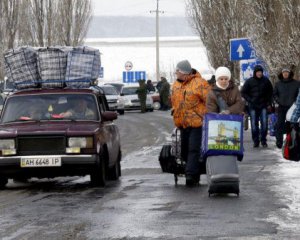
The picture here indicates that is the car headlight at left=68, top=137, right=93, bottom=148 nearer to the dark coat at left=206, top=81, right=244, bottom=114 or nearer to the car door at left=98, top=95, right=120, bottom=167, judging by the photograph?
the car door at left=98, top=95, right=120, bottom=167

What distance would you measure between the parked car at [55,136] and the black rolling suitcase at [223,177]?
2.13m

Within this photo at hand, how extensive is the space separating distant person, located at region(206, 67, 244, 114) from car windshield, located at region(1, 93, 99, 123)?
7.48ft

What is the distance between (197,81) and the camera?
651 inches

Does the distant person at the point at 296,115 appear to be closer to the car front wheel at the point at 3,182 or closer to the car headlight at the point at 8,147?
the car headlight at the point at 8,147

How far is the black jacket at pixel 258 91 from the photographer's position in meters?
26.2

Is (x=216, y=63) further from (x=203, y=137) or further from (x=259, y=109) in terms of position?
(x=203, y=137)

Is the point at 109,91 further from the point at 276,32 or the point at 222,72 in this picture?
the point at 222,72

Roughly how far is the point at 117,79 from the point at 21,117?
105 metres

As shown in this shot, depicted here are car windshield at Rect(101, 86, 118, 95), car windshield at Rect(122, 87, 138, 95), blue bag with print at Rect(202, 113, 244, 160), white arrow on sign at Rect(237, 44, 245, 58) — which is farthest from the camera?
car windshield at Rect(122, 87, 138, 95)

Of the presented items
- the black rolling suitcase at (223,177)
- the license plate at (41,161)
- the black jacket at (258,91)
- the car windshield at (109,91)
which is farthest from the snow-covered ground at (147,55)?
the black rolling suitcase at (223,177)

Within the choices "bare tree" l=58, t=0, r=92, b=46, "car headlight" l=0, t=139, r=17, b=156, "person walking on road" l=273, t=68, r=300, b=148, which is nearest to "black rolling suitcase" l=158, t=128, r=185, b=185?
"car headlight" l=0, t=139, r=17, b=156

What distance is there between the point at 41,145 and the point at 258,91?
34.7 feet

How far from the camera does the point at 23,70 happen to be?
18.4 m

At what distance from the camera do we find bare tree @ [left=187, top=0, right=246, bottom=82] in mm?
50094
